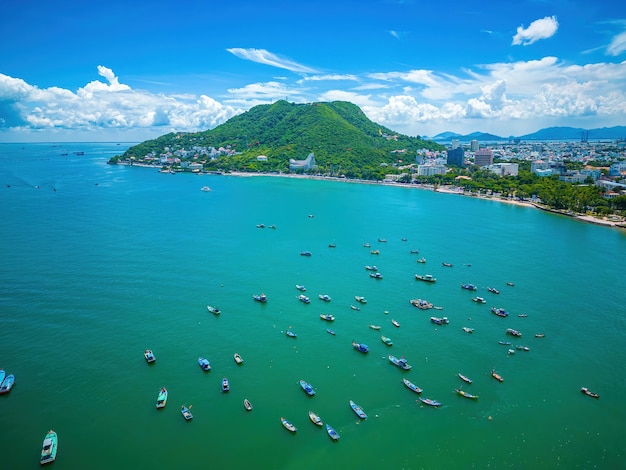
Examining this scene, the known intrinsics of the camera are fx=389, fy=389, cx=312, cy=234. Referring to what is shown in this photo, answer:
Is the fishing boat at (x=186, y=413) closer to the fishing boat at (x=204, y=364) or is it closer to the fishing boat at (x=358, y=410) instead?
the fishing boat at (x=204, y=364)

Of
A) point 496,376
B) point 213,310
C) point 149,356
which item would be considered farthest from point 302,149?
point 496,376

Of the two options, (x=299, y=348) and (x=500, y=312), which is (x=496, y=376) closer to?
(x=500, y=312)

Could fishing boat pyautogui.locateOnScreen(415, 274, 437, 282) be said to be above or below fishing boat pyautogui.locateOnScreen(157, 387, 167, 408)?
above

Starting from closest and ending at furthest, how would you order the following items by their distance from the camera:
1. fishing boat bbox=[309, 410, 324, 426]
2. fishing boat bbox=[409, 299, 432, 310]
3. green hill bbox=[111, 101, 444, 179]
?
fishing boat bbox=[309, 410, 324, 426]
fishing boat bbox=[409, 299, 432, 310]
green hill bbox=[111, 101, 444, 179]

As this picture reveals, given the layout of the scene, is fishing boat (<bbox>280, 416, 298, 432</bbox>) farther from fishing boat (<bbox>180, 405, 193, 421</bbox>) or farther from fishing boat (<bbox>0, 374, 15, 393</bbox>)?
fishing boat (<bbox>0, 374, 15, 393</bbox>)

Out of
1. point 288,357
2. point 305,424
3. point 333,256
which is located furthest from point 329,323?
point 333,256

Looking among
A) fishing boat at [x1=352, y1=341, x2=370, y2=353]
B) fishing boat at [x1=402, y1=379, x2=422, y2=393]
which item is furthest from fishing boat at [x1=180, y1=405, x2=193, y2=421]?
fishing boat at [x1=402, y1=379, x2=422, y2=393]
